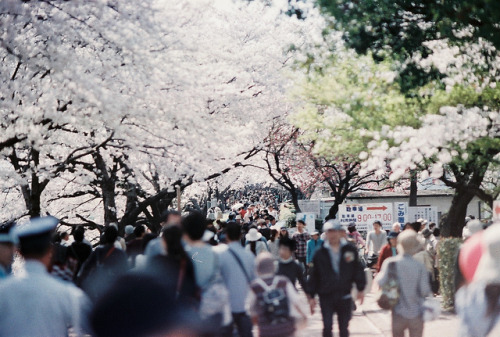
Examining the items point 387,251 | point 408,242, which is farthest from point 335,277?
point 387,251

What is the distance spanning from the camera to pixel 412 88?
12.1 meters

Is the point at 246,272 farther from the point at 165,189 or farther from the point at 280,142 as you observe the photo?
the point at 280,142

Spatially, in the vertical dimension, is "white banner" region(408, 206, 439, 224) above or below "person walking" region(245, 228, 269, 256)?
above

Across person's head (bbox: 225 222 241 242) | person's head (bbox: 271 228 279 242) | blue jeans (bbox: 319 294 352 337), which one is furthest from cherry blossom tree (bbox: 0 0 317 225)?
blue jeans (bbox: 319 294 352 337)

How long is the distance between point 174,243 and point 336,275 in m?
2.91

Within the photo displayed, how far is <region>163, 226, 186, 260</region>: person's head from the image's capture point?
627 cm

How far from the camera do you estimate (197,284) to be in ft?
21.5

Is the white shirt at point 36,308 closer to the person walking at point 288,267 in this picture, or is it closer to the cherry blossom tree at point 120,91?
the person walking at point 288,267

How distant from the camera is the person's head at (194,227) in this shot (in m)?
6.92

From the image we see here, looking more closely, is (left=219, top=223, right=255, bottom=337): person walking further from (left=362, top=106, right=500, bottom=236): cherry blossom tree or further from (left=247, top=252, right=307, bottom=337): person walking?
(left=362, top=106, right=500, bottom=236): cherry blossom tree

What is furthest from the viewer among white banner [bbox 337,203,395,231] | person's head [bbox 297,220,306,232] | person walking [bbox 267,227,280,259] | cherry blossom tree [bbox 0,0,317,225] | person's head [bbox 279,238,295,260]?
white banner [bbox 337,203,395,231]

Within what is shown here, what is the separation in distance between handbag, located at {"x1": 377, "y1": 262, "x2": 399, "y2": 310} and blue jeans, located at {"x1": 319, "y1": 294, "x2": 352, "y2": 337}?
2.95ft

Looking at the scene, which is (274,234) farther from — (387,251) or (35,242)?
(35,242)

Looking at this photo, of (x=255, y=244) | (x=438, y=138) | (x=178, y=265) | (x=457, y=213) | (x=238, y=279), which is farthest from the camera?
(x=457, y=213)
